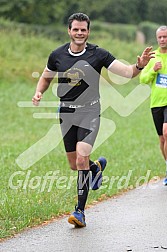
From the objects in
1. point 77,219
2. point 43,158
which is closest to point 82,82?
point 77,219

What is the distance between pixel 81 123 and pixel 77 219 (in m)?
1.09

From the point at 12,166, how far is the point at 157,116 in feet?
9.48

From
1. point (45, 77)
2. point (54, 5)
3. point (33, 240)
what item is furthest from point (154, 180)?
point (54, 5)

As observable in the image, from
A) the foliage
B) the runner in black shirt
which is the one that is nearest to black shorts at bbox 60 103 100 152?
the runner in black shirt

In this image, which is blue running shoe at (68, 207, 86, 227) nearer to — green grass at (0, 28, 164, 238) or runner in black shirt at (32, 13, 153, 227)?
runner in black shirt at (32, 13, 153, 227)

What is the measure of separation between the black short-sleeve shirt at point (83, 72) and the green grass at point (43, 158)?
4.56 feet

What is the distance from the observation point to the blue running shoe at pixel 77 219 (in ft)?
23.4

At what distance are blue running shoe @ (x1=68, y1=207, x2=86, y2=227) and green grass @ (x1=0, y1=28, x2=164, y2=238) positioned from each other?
486mm

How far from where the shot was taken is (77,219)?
7141 mm

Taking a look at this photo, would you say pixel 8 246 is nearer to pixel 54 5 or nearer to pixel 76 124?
pixel 76 124

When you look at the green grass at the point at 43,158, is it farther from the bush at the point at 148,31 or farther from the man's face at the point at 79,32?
the bush at the point at 148,31

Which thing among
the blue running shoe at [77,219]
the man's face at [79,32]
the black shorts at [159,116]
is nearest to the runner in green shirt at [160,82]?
the black shorts at [159,116]

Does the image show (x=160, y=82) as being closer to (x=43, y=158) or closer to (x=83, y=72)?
(x=83, y=72)

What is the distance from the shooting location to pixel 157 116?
9938mm
